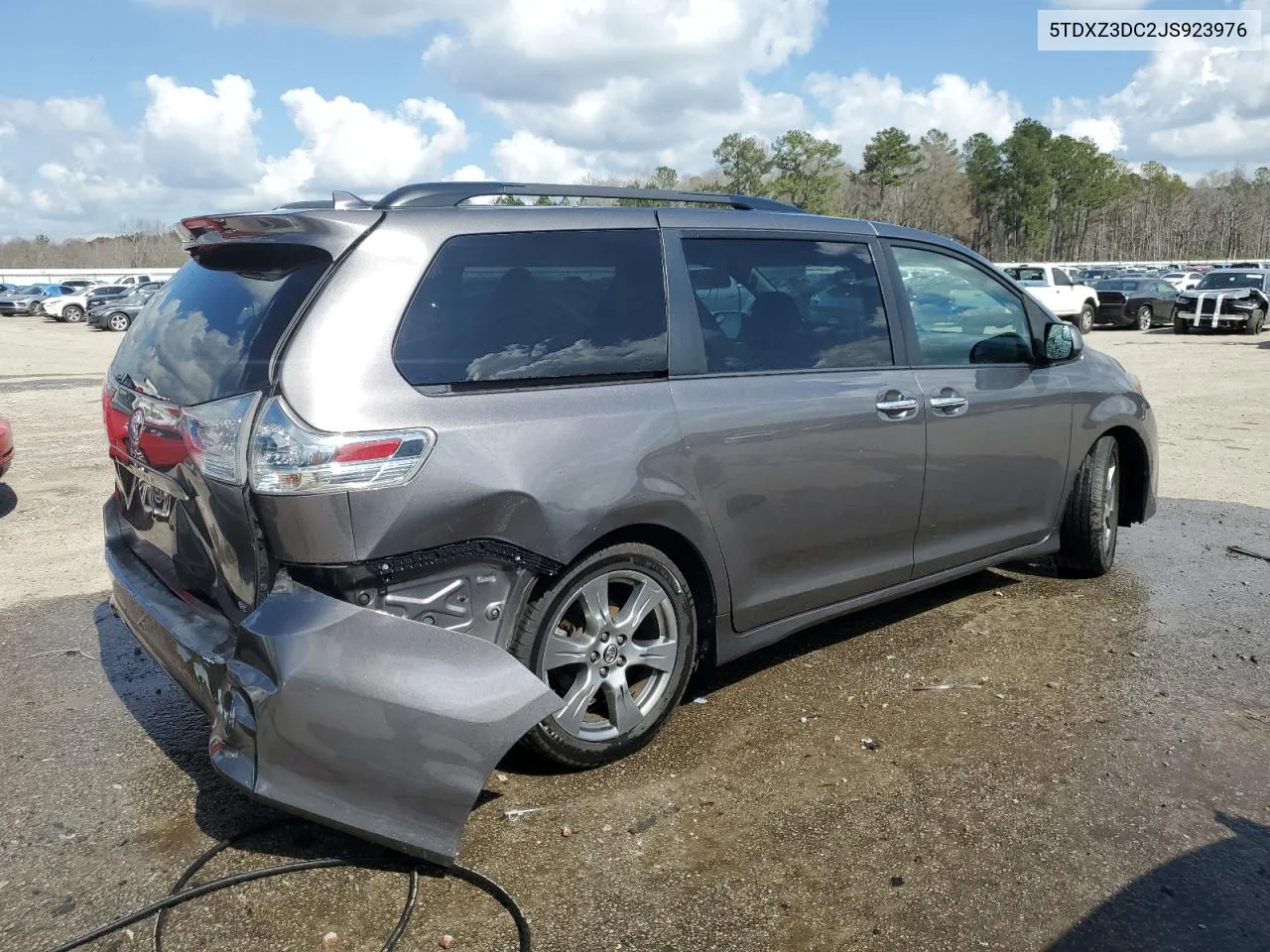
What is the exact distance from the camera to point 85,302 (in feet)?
139

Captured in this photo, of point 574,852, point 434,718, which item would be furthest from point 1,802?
point 574,852

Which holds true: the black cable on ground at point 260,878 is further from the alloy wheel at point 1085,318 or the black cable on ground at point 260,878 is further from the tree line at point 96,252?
the tree line at point 96,252

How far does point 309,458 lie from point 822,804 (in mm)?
1842

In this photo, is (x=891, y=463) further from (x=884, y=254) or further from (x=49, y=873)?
(x=49, y=873)

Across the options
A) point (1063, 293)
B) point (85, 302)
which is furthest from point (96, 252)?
point (1063, 293)

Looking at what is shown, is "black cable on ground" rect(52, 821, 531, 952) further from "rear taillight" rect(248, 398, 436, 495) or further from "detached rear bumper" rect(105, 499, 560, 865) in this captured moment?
"rear taillight" rect(248, 398, 436, 495)

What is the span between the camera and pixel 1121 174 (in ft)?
308

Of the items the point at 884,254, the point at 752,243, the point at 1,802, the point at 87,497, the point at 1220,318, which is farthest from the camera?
the point at 1220,318

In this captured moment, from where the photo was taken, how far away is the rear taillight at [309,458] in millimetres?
2602

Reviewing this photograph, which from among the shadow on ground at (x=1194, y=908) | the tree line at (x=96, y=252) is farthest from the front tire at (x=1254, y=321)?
the tree line at (x=96, y=252)

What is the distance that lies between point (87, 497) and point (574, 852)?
604 centimetres

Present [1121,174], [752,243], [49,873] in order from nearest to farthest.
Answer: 1. [49,873]
2. [752,243]
3. [1121,174]

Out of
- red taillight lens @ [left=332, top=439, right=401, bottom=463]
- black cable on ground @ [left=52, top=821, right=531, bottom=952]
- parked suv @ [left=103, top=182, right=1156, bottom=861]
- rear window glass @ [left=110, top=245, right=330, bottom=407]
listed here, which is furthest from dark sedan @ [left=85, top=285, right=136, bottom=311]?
red taillight lens @ [left=332, top=439, right=401, bottom=463]

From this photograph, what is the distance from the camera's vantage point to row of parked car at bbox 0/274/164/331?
114 feet
